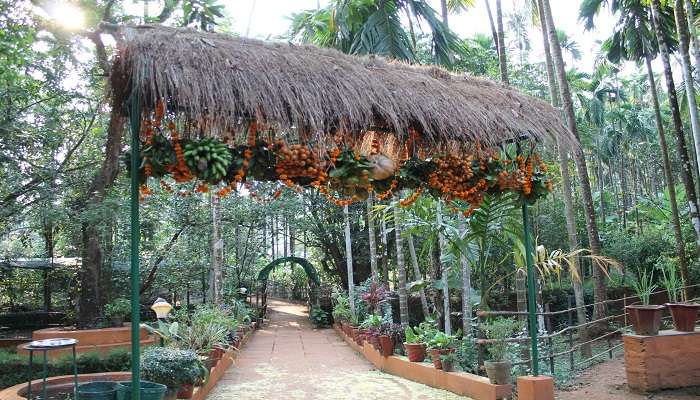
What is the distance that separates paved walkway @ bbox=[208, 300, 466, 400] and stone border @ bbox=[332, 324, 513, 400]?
11 cm

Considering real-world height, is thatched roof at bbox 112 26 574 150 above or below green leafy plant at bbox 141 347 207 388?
above

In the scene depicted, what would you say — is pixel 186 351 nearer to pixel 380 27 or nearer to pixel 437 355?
pixel 437 355

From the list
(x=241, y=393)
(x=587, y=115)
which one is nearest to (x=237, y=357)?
(x=241, y=393)

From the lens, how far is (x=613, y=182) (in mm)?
28062

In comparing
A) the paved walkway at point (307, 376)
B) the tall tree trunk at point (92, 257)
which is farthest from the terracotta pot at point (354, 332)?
the tall tree trunk at point (92, 257)

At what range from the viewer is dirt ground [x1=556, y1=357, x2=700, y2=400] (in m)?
6.22

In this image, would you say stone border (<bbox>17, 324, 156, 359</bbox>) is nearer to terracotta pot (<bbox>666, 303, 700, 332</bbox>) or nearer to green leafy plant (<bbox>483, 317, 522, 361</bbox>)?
green leafy plant (<bbox>483, 317, 522, 361</bbox>)

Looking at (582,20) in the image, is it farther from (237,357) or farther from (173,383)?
(173,383)

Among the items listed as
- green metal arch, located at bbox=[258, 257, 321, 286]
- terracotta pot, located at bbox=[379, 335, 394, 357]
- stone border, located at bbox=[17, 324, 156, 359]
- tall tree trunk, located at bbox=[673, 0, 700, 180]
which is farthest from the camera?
green metal arch, located at bbox=[258, 257, 321, 286]

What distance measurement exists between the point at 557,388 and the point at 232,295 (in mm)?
9750

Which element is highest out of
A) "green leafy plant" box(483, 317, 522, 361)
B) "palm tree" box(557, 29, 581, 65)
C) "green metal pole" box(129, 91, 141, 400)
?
"palm tree" box(557, 29, 581, 65)

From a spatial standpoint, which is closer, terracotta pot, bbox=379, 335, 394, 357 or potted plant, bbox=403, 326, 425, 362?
potted plant, bbox=403, 326, 425, 362

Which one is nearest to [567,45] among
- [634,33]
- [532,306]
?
[634,33]

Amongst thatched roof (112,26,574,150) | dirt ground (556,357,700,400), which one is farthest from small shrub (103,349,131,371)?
dirt ground (556,357,700,400)
